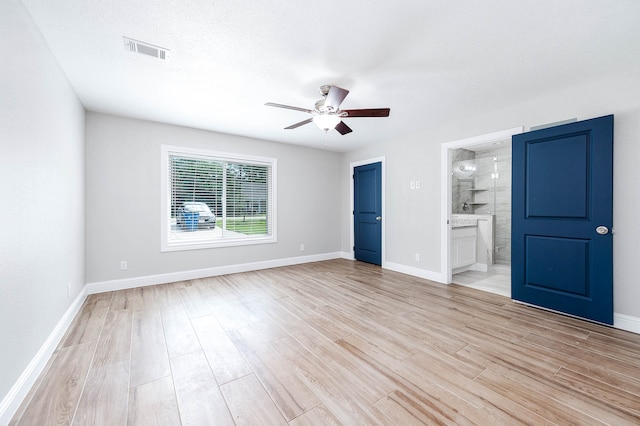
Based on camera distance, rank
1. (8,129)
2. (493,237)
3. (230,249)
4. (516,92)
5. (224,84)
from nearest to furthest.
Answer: (8,129) < (224,84) < (516,92) < (230,249) < (493,237)

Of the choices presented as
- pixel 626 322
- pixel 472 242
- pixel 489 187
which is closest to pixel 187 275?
pixel 472 242

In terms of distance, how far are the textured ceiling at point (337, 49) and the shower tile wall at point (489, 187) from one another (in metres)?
2.94

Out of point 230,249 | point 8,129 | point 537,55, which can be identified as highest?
point 537,55

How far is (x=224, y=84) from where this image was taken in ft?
9.22

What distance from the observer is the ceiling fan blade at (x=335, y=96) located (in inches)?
92.6

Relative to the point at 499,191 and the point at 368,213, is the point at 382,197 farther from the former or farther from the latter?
the point at 499,191

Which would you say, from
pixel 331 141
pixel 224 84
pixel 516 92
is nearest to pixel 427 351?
pixel 516 92

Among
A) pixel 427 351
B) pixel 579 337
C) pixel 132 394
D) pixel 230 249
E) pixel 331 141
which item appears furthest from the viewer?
pixel 331 141

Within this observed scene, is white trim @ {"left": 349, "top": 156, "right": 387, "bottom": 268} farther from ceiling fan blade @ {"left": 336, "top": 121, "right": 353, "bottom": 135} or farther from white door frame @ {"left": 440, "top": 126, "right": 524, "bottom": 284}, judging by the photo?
ceiling fan blade @ {"left": 336, "top": 121, "right": 353, "bottom": 135}

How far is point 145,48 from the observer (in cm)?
221

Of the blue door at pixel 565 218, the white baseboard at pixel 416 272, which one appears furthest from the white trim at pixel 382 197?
the blue door at pixel 565 218

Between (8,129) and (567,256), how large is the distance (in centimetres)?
481

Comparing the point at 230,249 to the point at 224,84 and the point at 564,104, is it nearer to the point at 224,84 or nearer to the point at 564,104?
the point at 224,84

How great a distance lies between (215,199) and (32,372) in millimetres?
3200
